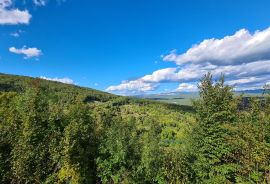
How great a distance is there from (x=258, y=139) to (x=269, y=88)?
7285mm

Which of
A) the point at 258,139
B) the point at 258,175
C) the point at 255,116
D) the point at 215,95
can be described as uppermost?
the point at 215,95

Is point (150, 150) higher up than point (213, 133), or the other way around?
point (213, 133)

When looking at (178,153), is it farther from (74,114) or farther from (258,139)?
(74,114)

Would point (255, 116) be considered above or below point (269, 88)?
below

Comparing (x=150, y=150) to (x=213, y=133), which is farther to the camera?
(x=150, y=150)

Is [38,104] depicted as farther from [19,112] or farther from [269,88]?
[269,88]

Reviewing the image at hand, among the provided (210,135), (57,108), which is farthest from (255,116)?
(57,108)

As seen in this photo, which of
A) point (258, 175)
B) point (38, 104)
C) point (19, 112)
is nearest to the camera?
point (258, 175)

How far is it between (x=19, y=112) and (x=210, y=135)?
3154 centimetres

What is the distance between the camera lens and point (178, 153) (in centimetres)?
4453

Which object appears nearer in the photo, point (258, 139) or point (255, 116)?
point (258, 139)

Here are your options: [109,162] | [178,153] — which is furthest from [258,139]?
[109,162]

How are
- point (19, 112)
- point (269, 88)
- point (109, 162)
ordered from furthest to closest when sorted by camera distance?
1. point (19, 112)
2. point (109, 162)
3. point (269, 88)

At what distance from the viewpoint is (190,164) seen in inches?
1732
